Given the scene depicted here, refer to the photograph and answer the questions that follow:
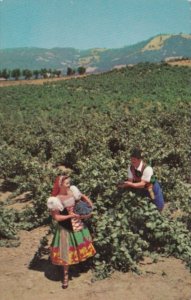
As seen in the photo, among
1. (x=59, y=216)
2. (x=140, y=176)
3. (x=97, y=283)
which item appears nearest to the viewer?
(x=59, y=216)

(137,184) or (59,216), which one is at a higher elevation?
(137,184)

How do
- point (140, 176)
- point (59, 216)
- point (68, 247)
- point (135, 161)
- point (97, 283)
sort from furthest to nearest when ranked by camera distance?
1. point (140, 176)
2. point (135, 161)
3. point (97, 283)
4. point (68, 247)
5. point (59, 216)

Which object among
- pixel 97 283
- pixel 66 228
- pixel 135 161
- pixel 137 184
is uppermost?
pixel 135 161

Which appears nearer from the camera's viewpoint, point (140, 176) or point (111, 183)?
point (140, 176)

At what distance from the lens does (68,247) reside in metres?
6.30

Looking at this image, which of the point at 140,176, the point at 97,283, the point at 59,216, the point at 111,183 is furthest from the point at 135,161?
the point at 97,283

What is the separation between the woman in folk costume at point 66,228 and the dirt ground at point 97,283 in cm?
27

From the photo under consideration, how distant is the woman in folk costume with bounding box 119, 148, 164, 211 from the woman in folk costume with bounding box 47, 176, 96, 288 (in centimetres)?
84

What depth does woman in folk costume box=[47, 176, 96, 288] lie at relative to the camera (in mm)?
6203

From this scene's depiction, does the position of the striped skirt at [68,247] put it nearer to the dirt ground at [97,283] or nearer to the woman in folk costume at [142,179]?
the dirt ground at [97,283]

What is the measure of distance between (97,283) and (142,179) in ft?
4.92

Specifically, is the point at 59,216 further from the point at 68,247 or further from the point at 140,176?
the point at 140,176

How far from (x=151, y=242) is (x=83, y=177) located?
2.10 m

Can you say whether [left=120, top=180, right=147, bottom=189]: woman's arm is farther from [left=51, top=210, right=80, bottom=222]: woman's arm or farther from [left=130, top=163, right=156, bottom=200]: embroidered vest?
[left=51, top=210, right=80, bottom=222]: woman's arm
